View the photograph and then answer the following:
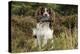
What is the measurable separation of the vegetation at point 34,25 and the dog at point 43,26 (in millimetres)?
39

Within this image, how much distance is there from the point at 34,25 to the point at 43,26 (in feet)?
0.32

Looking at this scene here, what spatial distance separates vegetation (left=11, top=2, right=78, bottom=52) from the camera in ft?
6.01

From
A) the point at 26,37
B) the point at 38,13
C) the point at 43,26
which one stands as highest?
the point at 38,13

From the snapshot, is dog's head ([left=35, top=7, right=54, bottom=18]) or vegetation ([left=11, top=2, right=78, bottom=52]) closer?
vegetation ([left=11, top=2, right=78, bottom=52])

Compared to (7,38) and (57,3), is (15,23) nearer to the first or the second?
(7,38)

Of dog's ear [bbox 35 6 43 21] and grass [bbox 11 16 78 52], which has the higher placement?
dog's ear [bbox 35 6 43 21]

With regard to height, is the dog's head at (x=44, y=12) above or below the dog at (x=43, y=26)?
above

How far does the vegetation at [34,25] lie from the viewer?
1833 millimetres

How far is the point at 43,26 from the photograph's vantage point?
1940 mm

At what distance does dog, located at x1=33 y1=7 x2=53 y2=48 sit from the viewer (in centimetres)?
192

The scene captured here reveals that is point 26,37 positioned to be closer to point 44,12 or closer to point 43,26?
point 43,26

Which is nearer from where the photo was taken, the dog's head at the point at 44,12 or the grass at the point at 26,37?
the grass at the point at 26,37

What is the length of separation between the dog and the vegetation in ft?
0.13

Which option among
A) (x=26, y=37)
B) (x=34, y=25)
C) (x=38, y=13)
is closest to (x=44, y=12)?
(x=38, y=13)
